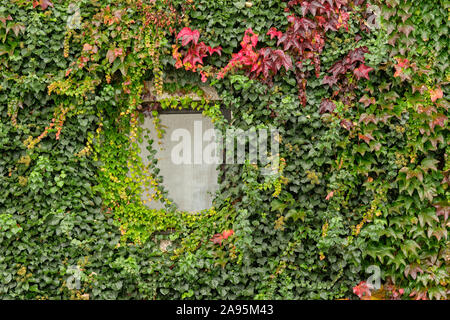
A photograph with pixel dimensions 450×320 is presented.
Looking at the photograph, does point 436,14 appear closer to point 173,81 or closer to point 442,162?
point 442,162

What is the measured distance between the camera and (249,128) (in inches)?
172

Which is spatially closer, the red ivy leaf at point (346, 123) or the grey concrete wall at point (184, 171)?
the red ivy leaf at point (346, 123)

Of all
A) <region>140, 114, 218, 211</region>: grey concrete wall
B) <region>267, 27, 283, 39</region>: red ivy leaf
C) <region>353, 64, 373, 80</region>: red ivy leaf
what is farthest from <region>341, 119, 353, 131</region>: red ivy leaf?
<region>140, 114, 218, 211</region>: grey concrete wall

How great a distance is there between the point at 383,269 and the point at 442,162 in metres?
1.09

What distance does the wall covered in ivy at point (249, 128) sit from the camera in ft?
13.8

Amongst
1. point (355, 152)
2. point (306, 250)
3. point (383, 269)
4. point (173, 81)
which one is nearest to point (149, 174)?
point (173, 81)

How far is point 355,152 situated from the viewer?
4273 mm

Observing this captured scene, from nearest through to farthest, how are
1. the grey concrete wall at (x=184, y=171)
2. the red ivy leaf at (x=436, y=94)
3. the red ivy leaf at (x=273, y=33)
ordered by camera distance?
1. the red ivy leaf at (x=436, y=94)
2. the red ivy leaf at (x=273, y=33)
3. the grey concrete wall at (x=184, y=171)

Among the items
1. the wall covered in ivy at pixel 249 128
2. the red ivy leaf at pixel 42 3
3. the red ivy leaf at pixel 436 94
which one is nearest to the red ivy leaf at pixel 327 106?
the wall covered in ivy at pixel 249 128

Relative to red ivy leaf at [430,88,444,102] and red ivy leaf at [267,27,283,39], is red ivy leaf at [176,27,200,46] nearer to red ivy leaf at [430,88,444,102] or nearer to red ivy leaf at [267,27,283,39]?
red ivy leaf at [267,27,283,39]

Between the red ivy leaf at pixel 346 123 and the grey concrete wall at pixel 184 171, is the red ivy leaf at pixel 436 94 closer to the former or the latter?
the red ivy leaf at pixel 346 123

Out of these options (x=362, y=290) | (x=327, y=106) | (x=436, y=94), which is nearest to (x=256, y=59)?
(x=327, y=106)

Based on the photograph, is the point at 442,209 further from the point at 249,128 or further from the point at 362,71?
the point at 249,128

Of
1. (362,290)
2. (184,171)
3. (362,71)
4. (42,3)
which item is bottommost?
(362,290)
